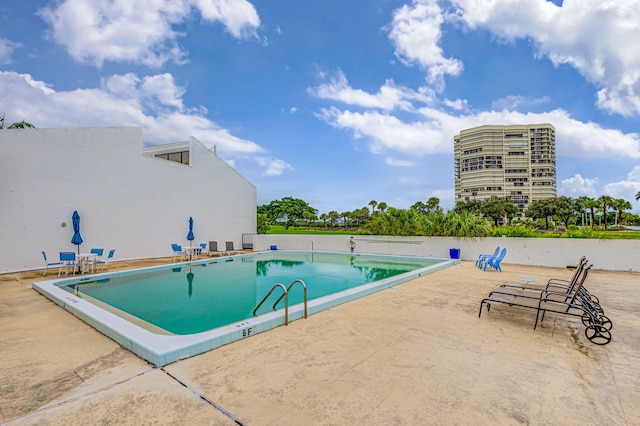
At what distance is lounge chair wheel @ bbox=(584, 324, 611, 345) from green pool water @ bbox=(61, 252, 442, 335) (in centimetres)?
530

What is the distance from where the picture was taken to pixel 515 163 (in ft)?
302

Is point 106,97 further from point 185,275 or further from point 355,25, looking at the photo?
point 355,25

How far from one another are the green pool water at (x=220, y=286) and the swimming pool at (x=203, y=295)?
0.8 inches

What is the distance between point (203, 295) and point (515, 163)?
345 feet

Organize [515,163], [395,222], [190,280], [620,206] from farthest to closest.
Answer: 1. [515,163]
2. [620,206]
3. [395,222]
4. [190,280]

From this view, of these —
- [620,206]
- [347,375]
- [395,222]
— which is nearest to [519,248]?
[395,222]

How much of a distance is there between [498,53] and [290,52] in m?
12.7

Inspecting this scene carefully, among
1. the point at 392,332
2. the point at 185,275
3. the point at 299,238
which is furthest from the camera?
the point at 299,238

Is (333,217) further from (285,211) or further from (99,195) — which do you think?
(99,195)

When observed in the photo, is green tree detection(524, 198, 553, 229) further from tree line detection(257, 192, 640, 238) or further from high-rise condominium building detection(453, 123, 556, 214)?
high-rise condominium building detection(453, 123, 556, 214)

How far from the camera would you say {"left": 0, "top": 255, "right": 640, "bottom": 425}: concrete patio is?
2467 millimetres

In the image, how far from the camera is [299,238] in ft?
62.7

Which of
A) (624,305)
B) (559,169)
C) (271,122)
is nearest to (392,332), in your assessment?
(624,305)

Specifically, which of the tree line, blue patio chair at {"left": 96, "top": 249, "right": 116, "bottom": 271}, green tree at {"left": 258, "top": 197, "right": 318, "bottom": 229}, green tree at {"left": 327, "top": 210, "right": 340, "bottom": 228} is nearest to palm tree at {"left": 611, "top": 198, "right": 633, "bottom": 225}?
the tree line
